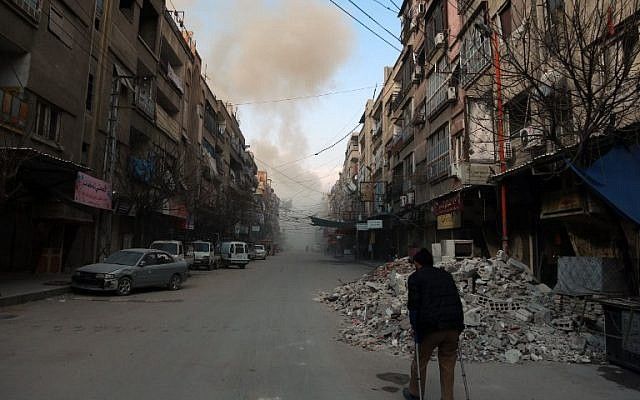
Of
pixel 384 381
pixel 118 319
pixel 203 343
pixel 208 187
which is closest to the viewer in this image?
pixel 384 381

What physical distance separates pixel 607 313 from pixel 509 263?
5.30 metres

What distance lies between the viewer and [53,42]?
1920cm

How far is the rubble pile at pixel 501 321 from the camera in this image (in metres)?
7.86

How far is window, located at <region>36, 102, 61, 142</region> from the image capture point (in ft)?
62.5

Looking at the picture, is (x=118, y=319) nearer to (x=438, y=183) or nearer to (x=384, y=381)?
(x=384, y=381)

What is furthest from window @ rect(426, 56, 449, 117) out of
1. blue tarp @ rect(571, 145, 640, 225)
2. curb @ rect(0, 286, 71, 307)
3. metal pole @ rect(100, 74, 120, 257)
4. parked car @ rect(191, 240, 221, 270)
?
curb @ rect(0, 286, 71, 307)

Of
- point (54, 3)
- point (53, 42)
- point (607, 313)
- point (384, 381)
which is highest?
point (54, 3)

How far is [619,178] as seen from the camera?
352 inches

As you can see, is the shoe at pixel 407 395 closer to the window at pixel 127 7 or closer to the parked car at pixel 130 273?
the parked car at pixel 130 273

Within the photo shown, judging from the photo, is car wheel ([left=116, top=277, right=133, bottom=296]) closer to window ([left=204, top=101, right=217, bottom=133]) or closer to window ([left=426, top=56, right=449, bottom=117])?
window ([left=426, top=56, right=449, bottom=117])

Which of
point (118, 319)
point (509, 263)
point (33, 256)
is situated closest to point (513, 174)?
→ point (509, 263)

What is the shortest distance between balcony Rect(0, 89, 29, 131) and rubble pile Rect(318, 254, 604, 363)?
1323cm

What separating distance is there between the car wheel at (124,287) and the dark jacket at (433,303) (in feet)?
42.8

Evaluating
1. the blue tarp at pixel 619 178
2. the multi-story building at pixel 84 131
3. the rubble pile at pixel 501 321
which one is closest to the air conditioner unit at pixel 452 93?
the rubble pile at pixel 501 321
